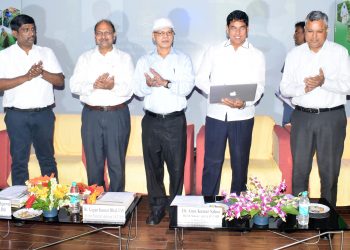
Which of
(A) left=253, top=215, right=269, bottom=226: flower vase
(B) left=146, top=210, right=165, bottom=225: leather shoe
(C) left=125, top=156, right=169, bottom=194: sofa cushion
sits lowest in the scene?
(B) left=146, top=210, right=165, bottom=225: leather shoe

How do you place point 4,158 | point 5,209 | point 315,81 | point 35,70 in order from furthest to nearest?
point 4,158 < point 35,70 < point 315,81 < point 5,209

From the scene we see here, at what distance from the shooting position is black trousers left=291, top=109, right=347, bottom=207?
398cm

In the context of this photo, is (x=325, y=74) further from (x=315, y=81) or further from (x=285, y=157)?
(x=285, y=157)

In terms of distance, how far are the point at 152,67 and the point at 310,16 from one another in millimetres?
1395

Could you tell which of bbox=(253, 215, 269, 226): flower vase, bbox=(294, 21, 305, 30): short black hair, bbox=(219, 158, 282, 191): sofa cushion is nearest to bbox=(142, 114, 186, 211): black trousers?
bbox=(219, 158, 282, 191): sofa cushion

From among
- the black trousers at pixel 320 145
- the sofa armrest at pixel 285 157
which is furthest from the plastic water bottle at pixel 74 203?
the sofa armrest at pixel 285 157

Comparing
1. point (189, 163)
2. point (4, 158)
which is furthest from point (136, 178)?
point (4, 158)

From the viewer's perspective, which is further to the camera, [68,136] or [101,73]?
[68,136]

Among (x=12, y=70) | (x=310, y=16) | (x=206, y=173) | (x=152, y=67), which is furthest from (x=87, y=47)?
(x=310, y=16)

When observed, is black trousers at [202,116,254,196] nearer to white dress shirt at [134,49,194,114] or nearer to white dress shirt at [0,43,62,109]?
white dress shirt at [134,49,194,114]

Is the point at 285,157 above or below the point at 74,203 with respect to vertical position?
above

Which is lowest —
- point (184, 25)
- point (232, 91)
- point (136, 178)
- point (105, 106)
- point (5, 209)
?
point (136, 178)

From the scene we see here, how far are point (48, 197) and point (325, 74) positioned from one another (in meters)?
2.44

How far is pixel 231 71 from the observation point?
4215 mm
